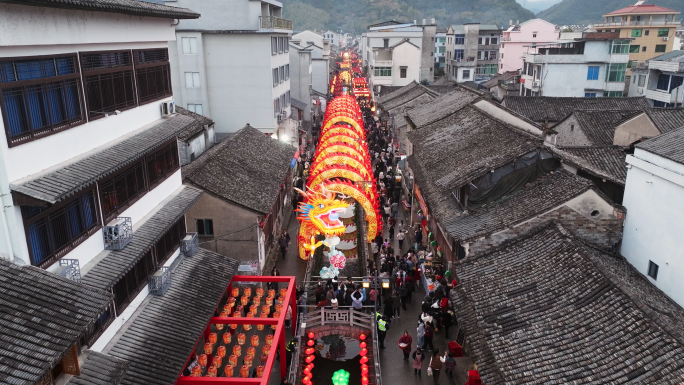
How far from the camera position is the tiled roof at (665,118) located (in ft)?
102

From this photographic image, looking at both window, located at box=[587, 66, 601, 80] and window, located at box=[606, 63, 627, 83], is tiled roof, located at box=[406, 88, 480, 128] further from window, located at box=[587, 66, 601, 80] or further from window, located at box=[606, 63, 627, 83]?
window, located at box=[606, 63, 627, 83]

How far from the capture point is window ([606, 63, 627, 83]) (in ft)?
168

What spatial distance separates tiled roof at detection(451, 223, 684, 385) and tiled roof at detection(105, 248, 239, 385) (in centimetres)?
834

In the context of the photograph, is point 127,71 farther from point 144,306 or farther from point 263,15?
point 263,15

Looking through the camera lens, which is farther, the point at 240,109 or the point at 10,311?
the point at 240,109

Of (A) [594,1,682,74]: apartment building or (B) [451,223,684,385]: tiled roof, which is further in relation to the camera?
(A) [594,1,682,74]: apartment building

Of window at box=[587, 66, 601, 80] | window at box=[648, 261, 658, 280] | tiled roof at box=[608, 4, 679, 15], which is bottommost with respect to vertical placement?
window at box=[648, 261, 658, 280]

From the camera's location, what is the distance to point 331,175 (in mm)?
28766

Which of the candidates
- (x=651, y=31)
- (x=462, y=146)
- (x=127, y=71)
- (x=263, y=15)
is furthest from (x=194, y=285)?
(x=651, y=31)

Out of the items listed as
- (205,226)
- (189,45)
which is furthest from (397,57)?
(205,226)

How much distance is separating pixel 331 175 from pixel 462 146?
283 inches

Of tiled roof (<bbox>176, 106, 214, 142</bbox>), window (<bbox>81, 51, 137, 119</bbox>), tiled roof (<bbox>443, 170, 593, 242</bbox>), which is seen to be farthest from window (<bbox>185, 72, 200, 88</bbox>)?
tiled roof (<bbox>443, 170, 593, 242</bbox>)

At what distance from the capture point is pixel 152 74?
706 inches

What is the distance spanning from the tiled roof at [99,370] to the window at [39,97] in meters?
5.19
